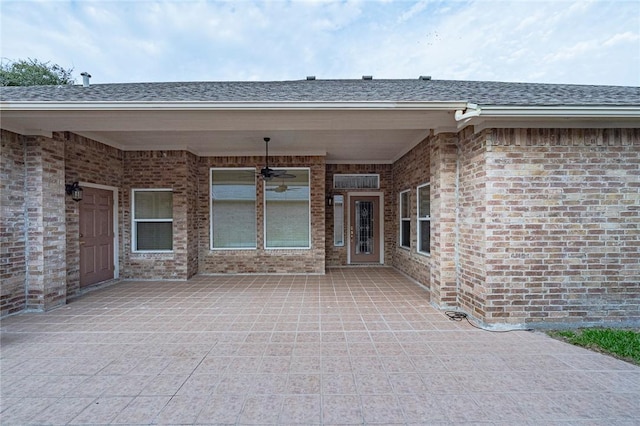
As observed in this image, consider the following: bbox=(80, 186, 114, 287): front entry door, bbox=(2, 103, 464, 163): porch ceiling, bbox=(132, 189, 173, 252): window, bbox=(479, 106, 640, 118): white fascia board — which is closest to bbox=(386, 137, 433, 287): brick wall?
bbox=(2, 103, 464, 163): porch ceiling

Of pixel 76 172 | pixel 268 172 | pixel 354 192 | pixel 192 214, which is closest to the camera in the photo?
pixel 76 172

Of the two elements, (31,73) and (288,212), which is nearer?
(288,212)

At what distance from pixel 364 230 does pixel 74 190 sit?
21.5ft

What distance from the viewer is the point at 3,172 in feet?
13.1

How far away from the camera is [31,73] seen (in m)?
15.0

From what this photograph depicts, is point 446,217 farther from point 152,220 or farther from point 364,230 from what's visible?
point 152,220

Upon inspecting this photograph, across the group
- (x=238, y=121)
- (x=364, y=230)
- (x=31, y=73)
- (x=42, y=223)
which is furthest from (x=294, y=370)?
(x=31, y=73)

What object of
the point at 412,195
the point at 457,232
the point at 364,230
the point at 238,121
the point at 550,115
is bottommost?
the point at 364,230

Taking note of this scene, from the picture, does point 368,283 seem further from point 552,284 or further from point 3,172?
point 3,172

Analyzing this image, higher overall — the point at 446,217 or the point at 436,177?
the point at 436,177

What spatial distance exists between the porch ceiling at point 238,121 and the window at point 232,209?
1.29 metres

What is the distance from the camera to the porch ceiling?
356cm

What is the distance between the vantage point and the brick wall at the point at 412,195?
18.6ft

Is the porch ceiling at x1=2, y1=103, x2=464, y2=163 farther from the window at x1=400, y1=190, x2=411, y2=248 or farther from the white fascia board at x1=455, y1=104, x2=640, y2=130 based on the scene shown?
the window at x1=400, y1=190, x2=411, y2=248
